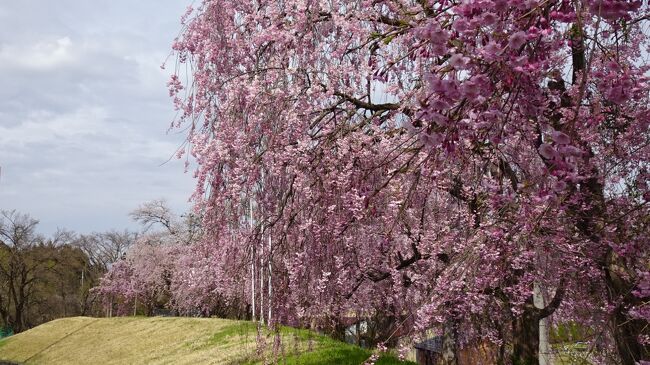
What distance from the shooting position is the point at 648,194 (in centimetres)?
475

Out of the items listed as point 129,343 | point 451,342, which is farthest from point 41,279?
point 451,342

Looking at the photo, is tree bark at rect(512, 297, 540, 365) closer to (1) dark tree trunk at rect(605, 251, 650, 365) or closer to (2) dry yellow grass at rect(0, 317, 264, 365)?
(1) dark tree trunk at rect(605, 251, 650, 365)

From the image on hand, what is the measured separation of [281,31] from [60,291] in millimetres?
51822

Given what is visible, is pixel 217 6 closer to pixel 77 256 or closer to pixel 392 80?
pixel 392 80

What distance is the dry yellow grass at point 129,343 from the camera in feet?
55.4

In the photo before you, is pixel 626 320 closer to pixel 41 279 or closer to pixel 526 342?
Result: pixel 526 342

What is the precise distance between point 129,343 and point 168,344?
4.32 m

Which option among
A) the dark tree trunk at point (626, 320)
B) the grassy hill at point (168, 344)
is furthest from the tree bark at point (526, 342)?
the dark tree trunk at point (626, 320)

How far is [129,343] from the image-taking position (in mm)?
24281

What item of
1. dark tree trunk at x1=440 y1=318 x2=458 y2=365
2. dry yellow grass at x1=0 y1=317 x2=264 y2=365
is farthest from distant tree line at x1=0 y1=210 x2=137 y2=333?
dark tree trunk at x1=440 y1=318 x2=458 y2=365

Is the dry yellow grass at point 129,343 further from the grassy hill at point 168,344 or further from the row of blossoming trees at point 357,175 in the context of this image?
the row of blossoming trees at point 357,175

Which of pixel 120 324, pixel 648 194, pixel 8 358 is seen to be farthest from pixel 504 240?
pixel 8 358

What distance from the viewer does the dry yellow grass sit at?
1688 cm

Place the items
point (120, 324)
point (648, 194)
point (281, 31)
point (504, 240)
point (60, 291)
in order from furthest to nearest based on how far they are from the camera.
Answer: point (60, 291)
point (120, 324)
point (281, 31)
point (504, 240)
point (648, 194)
